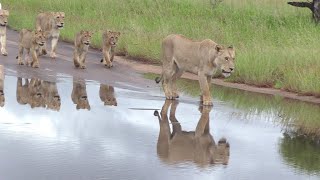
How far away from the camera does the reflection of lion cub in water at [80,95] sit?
505 inches

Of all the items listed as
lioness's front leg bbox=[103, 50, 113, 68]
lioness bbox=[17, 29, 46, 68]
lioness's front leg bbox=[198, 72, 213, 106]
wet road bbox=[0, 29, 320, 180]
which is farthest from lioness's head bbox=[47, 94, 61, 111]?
lioness's front leg bbox=[103, 50, 113, 68]

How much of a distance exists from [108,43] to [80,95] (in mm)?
3568

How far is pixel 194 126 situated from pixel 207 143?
1087 millimetres

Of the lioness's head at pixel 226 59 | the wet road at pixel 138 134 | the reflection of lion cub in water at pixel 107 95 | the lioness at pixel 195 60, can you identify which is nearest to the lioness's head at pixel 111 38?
the wet road at pixel 138 134

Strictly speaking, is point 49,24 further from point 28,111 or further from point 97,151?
point 97,151

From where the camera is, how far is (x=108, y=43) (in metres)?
17.2

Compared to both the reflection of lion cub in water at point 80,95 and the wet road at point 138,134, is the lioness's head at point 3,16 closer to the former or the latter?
the wet road at point 138,134

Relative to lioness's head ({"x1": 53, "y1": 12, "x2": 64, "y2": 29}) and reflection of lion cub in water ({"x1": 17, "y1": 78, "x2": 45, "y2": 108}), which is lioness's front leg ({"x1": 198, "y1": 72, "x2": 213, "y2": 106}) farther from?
lioness's head ({"x1": 53, "y1": 12, "x2": 64, "y2": 29})

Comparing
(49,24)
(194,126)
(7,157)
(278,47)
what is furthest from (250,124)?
(49,24)

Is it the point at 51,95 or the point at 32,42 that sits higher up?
the point at 32,42

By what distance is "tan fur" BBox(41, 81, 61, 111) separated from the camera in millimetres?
12543

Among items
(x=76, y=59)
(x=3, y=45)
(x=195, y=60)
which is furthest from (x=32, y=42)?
(x=195, y=60)

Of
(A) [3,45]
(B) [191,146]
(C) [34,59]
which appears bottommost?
(B) [191,146]

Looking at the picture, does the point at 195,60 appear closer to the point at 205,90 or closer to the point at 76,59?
the point at 205,90
